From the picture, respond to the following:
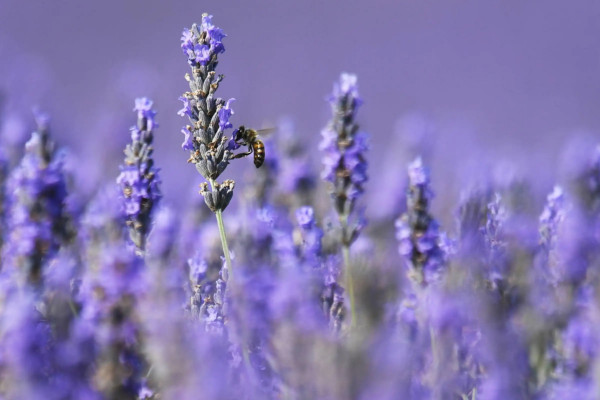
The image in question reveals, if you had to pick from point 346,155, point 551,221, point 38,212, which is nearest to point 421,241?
point 346,155

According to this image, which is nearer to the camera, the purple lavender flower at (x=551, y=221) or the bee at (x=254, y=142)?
the purple lavender flower at (x=551, y=221)

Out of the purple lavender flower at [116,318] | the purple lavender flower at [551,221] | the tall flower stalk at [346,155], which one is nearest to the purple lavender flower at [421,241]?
the tall flower stalk at [346,155]

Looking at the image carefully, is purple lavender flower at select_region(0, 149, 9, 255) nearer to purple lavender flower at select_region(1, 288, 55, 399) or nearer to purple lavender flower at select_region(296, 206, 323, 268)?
purple lavender flower at select_region(296, 206, 323, 268)

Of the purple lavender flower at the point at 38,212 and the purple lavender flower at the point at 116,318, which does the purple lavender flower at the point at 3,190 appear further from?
the purple lavender flower at the point at 116,318

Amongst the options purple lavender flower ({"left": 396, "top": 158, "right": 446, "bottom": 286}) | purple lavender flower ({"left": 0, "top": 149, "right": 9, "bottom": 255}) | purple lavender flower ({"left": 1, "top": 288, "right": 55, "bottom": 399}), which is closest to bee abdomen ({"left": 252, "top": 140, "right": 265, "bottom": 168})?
purple lavender flower ({"left": 0, "top": 149, "right": 9, "bottom": 255})

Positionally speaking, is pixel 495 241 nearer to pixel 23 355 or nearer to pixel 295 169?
pixel 23 355

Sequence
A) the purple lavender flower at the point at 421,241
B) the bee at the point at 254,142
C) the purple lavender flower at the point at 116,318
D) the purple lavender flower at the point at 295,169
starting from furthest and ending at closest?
1. the purple lavender flower at the point at 295,169
2. the bee at the point at 254,142
3. the purple lavender flower at the point at 421,241
4. the purple lavender flower at the point at 116,318

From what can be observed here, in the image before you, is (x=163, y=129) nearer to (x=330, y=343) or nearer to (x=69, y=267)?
(x=69, y=267)
